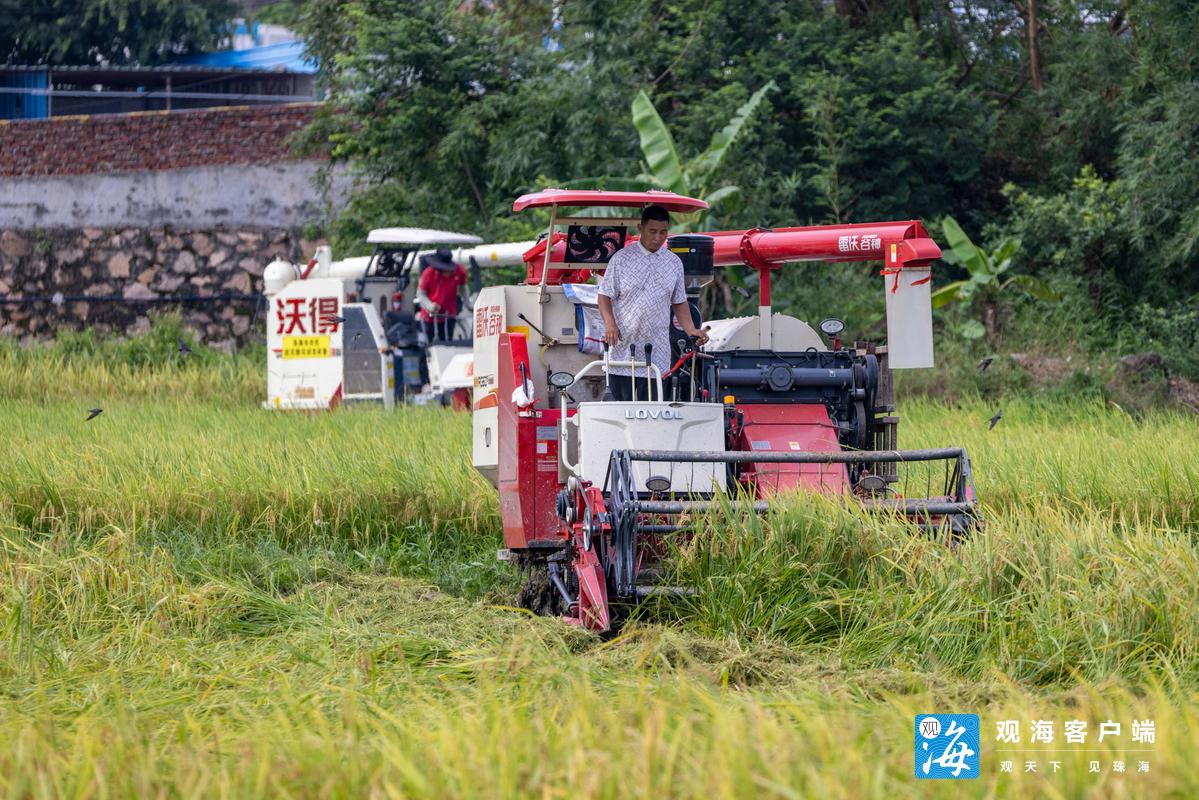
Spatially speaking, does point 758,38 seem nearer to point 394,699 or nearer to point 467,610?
point 467,610

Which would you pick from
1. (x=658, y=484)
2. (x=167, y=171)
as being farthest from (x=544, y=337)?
(x=167, y=171)

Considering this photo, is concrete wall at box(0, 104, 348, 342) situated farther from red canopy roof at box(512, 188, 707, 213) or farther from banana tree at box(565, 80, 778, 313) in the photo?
red canopy roof at box(512, 188, 707, 213)

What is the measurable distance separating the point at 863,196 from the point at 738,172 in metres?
2.26

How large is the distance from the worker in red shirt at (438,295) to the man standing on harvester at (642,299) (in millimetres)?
8703

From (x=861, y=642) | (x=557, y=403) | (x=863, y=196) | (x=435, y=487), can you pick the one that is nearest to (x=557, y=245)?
(x=557, y=403)

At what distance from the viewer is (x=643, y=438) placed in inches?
293

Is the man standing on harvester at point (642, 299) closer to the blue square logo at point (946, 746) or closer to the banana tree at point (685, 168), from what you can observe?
the blue square logo at point (946, 746)

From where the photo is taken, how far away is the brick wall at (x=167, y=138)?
22281mm

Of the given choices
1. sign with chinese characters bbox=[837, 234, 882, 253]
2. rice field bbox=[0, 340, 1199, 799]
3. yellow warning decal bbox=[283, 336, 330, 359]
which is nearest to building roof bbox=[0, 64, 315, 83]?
yellow warning decal bbox=[283, 336, 330, 359]

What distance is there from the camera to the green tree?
28062 millimetres

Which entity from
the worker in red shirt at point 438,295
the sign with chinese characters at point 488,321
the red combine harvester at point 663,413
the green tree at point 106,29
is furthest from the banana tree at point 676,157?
the green tree at point 106,29

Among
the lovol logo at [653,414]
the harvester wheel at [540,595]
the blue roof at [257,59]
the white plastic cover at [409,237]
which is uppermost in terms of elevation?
the blue roof at [257,59]

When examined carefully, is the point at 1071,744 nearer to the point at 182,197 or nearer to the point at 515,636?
the point at 515,636

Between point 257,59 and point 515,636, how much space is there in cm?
2717
